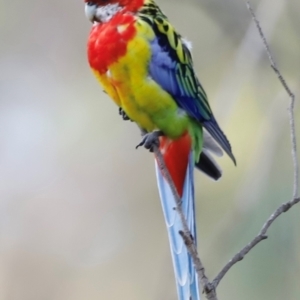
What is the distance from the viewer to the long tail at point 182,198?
2.10 metres

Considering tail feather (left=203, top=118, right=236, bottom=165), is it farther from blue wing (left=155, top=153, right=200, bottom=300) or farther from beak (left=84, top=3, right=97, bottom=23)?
beak (left=84, top=3, right=97, bottom=23)

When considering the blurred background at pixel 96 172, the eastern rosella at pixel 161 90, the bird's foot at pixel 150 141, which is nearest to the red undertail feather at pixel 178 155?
the eastern rosella at pixel 161 90

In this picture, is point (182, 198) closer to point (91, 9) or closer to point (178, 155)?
point (178, 155)

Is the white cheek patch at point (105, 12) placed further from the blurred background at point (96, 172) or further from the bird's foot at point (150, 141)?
the blurred background at point (96, 172)

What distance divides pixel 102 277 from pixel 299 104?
5.25ft

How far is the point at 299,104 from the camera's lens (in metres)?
3.55

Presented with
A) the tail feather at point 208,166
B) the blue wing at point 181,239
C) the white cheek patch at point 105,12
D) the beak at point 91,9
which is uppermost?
the beak at point 91,9

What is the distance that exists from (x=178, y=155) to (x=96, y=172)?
1851 mm

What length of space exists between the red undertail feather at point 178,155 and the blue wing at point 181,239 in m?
0.03

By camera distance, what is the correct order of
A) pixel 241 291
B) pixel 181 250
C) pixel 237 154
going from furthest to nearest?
1. pixel 237 154
2. pixel 241 291
3. pixel 181 250

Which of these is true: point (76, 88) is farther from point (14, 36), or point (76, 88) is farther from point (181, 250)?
point (181, 250)

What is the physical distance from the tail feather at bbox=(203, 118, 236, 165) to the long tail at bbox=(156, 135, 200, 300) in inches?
3.3

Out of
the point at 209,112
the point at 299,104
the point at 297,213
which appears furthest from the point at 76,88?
the point at 209,112

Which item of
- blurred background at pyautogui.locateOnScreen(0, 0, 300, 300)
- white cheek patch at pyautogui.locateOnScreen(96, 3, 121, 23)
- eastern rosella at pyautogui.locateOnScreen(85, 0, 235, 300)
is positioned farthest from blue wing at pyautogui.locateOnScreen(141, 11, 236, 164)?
blurred background at pyautogui.locateOnScreen(0, 0, 300, 300)
